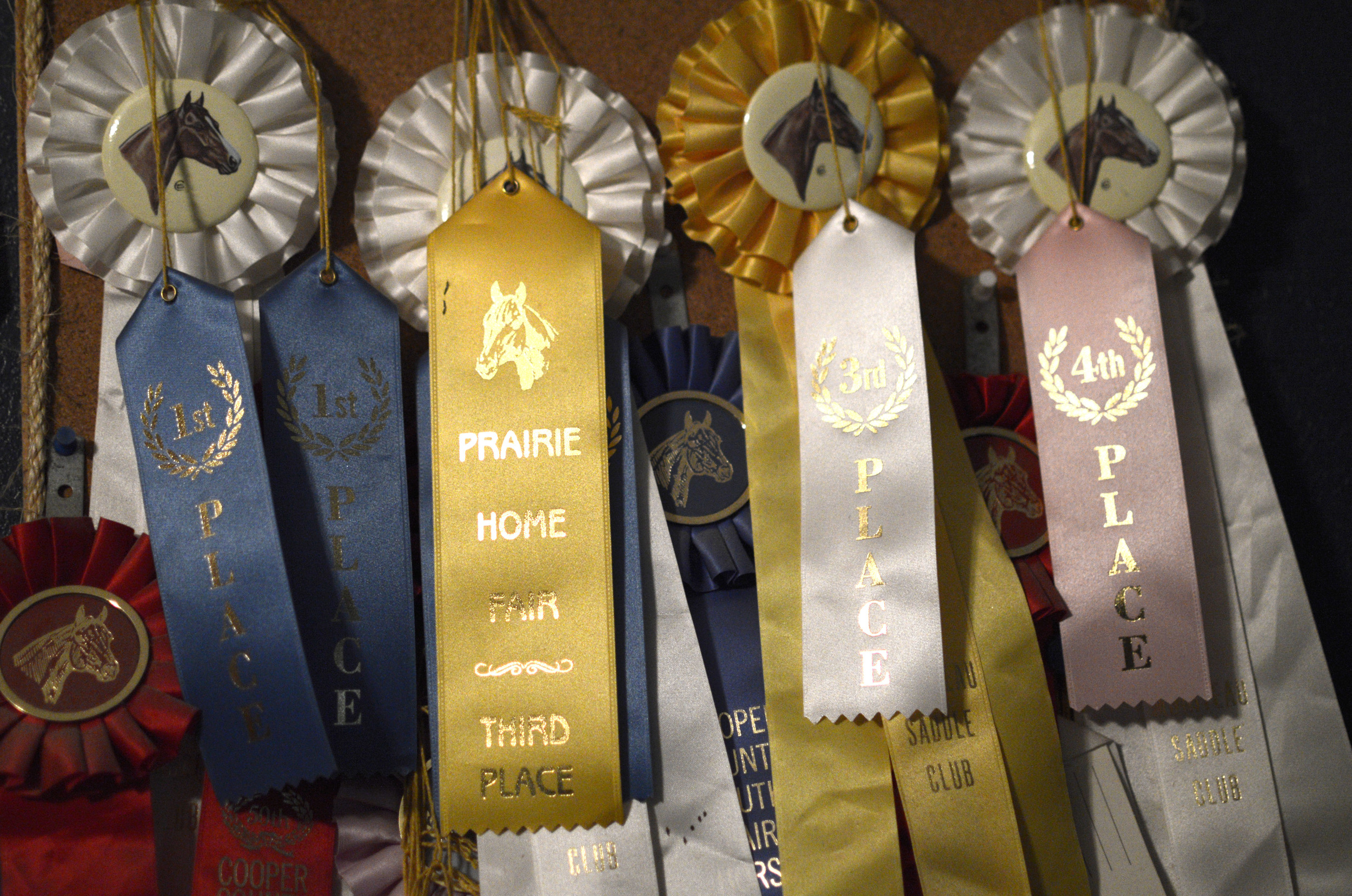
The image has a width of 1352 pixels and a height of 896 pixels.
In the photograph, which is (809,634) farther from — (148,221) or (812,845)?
(148,221)

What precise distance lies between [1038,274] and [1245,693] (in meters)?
0.47

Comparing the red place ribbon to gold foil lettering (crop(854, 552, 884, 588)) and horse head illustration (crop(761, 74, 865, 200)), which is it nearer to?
gold foil lettering (crop(854, 552, 884, 588))

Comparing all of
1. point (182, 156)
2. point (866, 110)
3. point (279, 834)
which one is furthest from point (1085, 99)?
point (279, 834)

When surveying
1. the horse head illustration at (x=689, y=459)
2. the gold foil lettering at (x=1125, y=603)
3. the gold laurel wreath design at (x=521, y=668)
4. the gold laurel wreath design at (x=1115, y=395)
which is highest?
the gold laurel wreath design at (x=1115, y=395)

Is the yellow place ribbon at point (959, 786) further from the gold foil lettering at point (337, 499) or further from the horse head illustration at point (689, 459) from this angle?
the gold foil lettering at point (337, 499)

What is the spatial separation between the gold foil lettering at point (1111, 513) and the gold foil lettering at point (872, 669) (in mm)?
275

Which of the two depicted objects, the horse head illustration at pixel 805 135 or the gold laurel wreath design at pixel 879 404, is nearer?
the gold laurel wreath design at pixel 879 404

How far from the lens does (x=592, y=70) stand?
1.10m

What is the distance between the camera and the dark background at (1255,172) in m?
1.07

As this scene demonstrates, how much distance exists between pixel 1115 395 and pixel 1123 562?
0.17 metres

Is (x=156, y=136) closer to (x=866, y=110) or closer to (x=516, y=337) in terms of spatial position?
(x=516, y=337)

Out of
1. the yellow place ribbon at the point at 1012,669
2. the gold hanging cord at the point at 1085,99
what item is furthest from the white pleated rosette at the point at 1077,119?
the yellow place ribbon at the point at 1012,669

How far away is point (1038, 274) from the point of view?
1050 mm

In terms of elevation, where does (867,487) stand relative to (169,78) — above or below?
below
